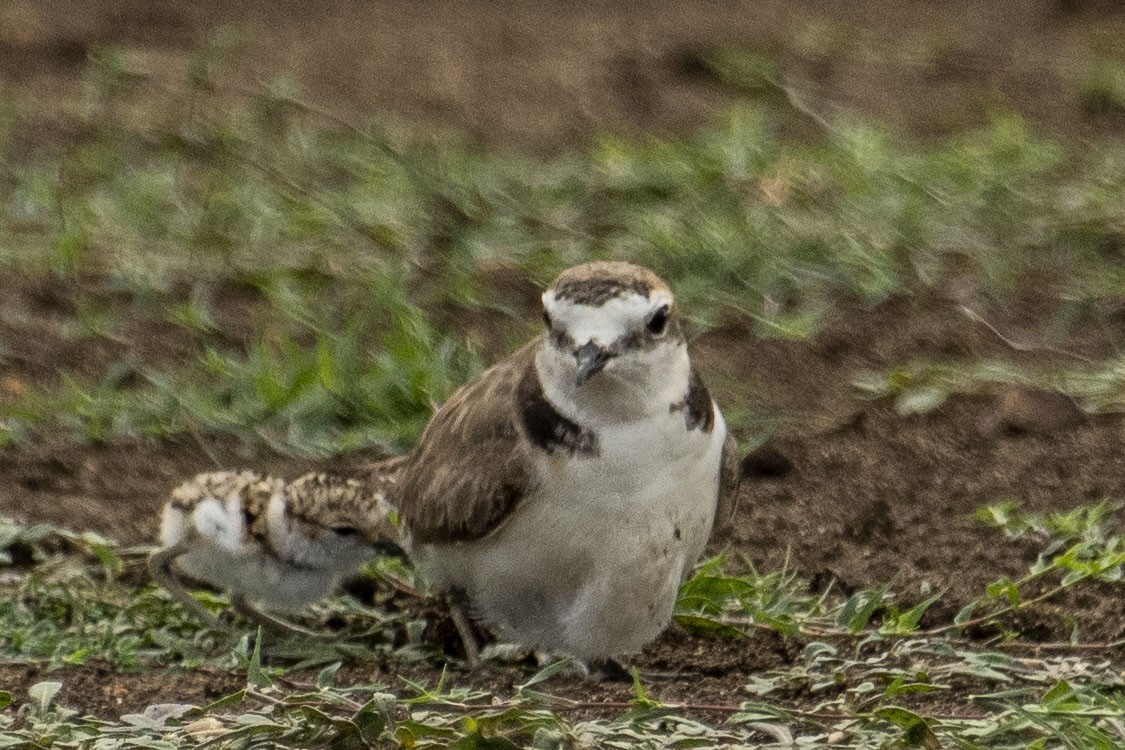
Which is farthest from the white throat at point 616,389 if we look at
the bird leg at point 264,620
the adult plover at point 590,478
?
the bird leg at point 264,620

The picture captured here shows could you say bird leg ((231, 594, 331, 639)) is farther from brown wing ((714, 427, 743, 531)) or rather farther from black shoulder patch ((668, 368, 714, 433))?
black shoulder patch ((668, 368, 714, 433))

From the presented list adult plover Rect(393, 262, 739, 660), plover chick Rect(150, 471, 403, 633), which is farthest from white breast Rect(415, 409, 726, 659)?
plover chick Rect(150, 471, 403, 633)

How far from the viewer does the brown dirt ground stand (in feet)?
22.4

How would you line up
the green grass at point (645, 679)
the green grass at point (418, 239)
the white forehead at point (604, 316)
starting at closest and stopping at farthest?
the green grass at point (645, 679), the white forehead at point (604, 316), the green grass at point (418, 239)

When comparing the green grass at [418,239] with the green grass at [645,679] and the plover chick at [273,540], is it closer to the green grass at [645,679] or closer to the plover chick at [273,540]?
the plover chick at [273,540]

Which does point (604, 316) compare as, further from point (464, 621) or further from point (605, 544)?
point (464, 621)

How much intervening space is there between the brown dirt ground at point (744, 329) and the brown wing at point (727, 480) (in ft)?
1.25

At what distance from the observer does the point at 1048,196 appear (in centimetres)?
1016

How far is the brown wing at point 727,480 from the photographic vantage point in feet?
20.3

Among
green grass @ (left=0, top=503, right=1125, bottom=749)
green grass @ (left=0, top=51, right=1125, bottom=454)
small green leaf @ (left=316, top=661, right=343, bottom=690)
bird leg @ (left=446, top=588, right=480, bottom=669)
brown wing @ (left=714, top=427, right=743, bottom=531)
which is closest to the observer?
green grass @ (left=0, top=503, right=1125, bottom=749)

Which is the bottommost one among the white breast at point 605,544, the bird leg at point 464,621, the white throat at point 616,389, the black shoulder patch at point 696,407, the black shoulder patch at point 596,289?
the bird leg at point 464,621

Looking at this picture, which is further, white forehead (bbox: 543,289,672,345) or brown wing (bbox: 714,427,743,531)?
brown wing (bbox: 714,427,743,531)

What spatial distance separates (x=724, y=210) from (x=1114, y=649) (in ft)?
14.0

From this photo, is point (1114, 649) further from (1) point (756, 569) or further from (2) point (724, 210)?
(2) point (724, 210)
